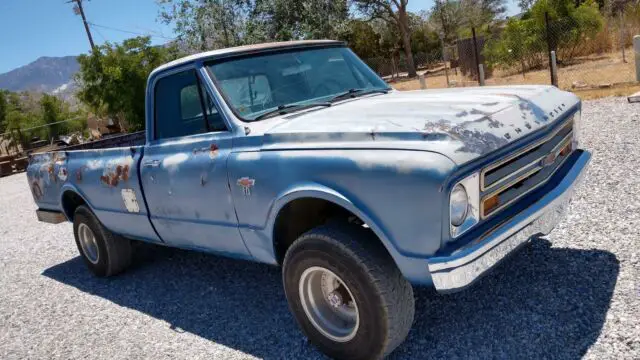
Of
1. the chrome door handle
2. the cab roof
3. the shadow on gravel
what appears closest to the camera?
the shadow on gravel

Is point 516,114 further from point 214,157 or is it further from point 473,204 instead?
point 214,157

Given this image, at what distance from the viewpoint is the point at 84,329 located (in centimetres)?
441

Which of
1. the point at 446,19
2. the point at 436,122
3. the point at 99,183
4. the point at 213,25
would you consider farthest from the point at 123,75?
the point at 446,19

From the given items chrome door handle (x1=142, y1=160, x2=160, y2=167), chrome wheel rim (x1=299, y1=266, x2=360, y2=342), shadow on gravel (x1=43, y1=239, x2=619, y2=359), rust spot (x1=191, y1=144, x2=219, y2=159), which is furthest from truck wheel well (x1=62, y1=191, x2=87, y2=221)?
chrome wheel rim (x1=299, y1=266, x2=360, y2=342)

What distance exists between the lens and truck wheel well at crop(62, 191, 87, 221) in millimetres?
5512

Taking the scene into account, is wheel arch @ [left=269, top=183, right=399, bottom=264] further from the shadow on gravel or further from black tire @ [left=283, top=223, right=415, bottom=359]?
the shadow on gravel

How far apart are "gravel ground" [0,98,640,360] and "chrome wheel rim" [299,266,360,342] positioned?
0.90 ft

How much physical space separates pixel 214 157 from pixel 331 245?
117cm

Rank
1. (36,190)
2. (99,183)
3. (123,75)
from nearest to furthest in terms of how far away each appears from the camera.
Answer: (99,183) → (36,190) → (123,75)

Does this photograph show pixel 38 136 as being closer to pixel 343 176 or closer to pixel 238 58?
pixel 238 58

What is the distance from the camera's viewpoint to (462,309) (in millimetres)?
3492

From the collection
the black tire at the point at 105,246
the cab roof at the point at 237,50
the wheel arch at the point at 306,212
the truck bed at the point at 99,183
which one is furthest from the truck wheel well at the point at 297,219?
the black tire at the point at 105,246

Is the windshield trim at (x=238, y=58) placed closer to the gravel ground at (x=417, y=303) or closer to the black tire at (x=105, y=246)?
the gravel ground at (x=417, y=303)

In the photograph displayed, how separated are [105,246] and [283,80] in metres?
2.69
